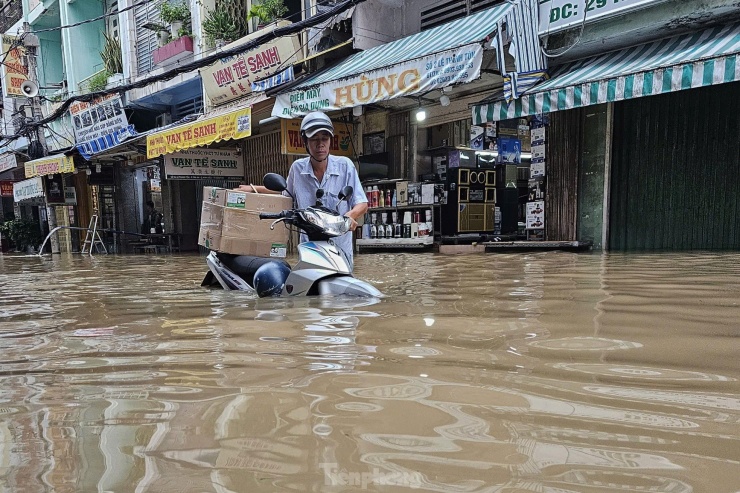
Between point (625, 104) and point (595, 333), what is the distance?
6448 mm

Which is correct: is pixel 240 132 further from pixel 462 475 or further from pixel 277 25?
pixel 462 475

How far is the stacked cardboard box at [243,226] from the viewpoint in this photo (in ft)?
12.3

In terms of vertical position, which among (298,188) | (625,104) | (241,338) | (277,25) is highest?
(277,25)

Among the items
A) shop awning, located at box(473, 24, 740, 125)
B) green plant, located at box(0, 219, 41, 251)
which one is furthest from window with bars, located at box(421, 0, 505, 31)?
green plant, located at box(0, 219, 41, 251)

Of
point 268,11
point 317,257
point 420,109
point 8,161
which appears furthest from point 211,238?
point 8,161

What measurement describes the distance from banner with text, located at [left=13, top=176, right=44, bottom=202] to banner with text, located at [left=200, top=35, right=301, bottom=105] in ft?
27.9

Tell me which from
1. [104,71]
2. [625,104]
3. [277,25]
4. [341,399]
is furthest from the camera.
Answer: [104,71]

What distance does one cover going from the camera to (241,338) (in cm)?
209

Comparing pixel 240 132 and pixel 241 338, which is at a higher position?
pixel 240 132

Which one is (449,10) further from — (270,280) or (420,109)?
(270,280)

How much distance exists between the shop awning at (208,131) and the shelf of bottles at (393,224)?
2.83 metres

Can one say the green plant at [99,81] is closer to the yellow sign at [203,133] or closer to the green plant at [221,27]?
the green plant at [221,27]

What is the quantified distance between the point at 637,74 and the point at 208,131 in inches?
297

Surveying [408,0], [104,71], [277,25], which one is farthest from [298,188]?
[104,71]
